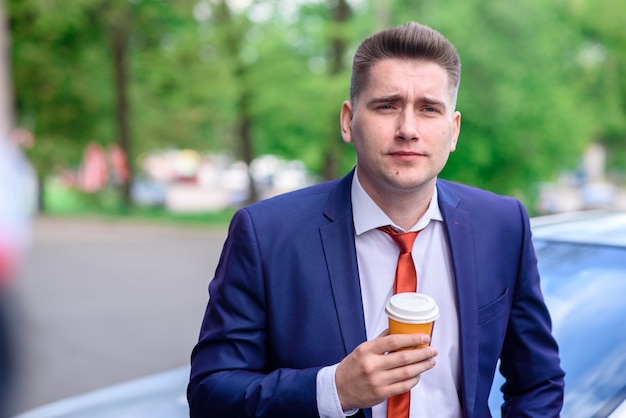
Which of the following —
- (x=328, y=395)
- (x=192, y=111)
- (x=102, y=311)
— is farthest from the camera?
(x=192, y=111)

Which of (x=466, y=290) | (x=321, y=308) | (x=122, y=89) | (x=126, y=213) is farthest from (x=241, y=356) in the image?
(x=122, y=89)

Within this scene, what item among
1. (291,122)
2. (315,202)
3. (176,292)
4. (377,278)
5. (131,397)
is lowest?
(176,292)

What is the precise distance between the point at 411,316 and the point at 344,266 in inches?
15.2

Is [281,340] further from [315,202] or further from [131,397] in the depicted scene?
[131,397]

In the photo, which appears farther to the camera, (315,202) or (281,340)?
(315,202)

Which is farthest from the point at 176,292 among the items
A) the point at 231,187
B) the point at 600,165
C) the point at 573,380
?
the point at 600,165

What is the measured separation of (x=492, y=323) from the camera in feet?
5.91

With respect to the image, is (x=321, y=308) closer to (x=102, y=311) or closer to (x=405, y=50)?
(x=405, y=50)

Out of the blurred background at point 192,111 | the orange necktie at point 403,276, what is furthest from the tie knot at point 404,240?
the blurred background at point 192,111

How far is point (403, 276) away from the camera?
173 centimetres

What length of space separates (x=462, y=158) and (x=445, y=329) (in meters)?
14.5

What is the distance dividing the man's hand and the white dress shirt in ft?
0.99

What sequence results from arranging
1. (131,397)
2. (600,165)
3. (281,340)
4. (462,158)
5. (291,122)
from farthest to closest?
(600,165), (291,122), (462,158), (131,397), (281,340)

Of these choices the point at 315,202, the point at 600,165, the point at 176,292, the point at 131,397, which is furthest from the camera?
the point at 600,165
